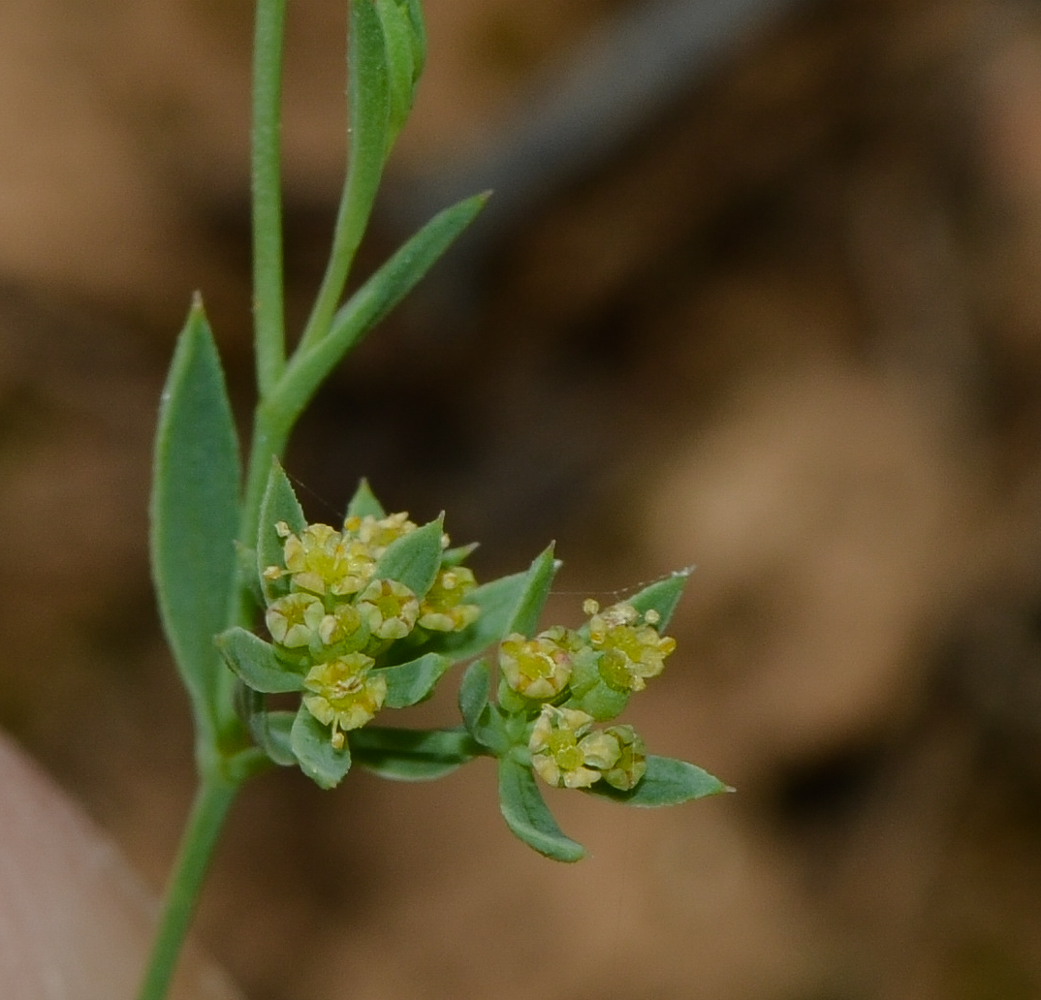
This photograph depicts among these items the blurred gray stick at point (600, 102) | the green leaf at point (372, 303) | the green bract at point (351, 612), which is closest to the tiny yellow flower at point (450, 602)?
the green bract at point (351, 612)

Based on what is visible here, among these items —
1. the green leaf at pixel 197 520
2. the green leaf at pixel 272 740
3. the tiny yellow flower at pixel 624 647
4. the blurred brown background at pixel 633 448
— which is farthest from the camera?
the blurred brown background at pixel 633 448

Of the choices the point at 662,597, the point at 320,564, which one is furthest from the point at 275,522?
the point at 662,597

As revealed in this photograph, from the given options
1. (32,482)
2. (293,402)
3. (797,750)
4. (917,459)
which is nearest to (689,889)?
(797,750)

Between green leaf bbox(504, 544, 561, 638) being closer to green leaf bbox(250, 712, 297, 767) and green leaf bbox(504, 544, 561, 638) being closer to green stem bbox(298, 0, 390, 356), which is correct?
green leaf bbox(250, 712, 297, 767)

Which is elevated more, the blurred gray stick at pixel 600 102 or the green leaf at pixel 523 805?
the blurred gray stick at pixel 600 102

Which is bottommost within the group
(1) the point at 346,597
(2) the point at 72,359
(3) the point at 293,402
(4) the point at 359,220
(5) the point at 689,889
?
(5) the point at 689,889

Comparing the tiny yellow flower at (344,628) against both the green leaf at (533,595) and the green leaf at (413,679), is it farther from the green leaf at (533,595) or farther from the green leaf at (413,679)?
the green leaf at (533,595)

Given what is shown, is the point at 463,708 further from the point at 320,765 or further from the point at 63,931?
the point at 63,931
